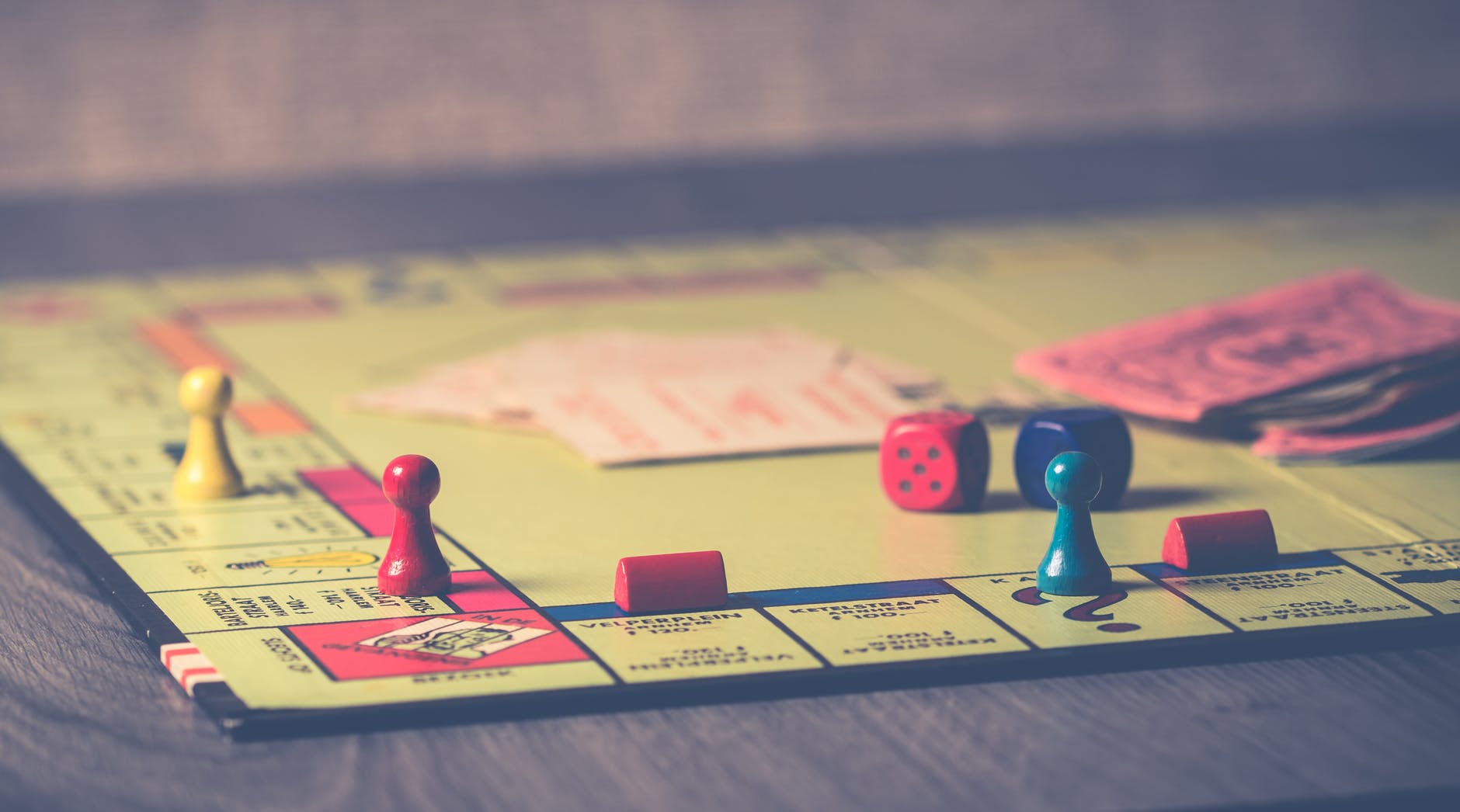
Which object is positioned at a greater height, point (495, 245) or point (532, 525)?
point (495, 245)

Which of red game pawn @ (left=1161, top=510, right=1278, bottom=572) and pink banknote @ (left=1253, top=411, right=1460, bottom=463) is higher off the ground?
pink banknote @ (left=1253, top=411, right=1460, bottom=463)

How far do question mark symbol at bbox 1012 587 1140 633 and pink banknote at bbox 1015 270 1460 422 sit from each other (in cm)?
66

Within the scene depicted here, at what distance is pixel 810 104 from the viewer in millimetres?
6137

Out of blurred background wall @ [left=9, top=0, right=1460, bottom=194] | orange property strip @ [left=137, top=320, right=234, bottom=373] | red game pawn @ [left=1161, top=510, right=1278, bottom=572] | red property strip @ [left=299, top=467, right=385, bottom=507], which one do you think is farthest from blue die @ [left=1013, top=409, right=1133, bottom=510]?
blurred background wall @ [left=9, top=0, right=1460, bottom=194]

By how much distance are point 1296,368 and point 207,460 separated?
142cm

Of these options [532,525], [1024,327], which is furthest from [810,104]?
[532,525]

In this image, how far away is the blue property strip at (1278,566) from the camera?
2.02 metres

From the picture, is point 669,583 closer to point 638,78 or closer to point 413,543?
point 413,543

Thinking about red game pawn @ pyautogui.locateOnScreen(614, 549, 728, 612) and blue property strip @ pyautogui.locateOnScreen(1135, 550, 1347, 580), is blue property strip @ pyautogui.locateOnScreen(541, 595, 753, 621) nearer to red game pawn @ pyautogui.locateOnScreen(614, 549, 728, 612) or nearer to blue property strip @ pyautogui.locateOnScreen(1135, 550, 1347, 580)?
red game pawn @ pyautogui.locateOnScreen(614, 549, 728, 612)

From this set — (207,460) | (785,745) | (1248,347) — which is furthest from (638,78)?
(785,745)

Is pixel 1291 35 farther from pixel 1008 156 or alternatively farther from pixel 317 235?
pixel 317 235

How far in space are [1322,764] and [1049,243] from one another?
2.62m

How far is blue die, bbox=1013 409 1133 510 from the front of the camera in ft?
7.27

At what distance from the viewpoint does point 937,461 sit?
88.0 inches
